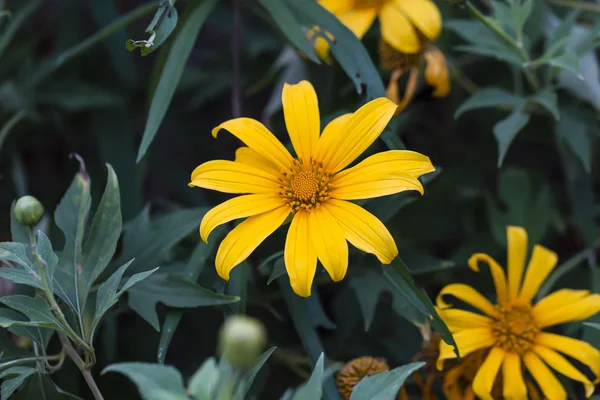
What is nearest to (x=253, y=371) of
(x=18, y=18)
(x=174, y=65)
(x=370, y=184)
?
(x=370, y=184)

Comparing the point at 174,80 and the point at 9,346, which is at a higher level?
the point at 174,80

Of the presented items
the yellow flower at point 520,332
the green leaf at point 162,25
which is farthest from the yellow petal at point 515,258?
the green leaf at point 162,25

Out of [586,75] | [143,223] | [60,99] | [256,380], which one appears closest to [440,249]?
[586,75]

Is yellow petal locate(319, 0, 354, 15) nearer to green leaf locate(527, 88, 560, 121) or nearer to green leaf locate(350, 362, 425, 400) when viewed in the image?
green leaf locate(527, 88, 560, 121)

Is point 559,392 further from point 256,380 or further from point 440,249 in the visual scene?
point 440,249

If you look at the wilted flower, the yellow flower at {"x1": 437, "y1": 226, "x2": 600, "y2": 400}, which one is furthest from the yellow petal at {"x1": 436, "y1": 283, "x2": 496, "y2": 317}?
the wilted flower

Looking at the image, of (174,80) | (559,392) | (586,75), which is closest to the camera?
(559,392)
